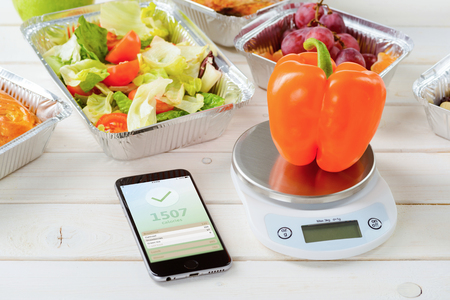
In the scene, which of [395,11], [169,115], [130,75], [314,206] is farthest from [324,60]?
[395,11]

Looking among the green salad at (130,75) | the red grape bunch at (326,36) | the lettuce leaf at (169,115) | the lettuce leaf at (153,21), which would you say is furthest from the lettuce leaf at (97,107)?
the red grape bunch at (326,36)

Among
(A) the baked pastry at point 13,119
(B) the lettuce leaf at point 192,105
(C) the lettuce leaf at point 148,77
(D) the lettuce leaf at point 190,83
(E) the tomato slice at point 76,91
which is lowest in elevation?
(B) the lettuce leaf at point 192,105

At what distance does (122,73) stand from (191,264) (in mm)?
474

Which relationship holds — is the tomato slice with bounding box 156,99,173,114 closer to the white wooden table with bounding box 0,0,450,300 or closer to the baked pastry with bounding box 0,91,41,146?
the white wooden table with bounding box 0,0,450,300

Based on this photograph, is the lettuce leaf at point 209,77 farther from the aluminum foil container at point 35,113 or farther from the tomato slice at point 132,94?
the aluminum foil container at point 35,113

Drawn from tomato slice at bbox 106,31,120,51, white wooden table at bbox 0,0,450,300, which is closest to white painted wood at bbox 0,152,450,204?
white wooden table at bbox 0,0,450,300

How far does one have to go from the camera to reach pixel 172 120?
32.4 inches

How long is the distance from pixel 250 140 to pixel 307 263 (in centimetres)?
26

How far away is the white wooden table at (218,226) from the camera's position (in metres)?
0.64

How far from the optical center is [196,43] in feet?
3.64

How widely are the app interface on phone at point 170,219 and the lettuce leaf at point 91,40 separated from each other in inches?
15.4

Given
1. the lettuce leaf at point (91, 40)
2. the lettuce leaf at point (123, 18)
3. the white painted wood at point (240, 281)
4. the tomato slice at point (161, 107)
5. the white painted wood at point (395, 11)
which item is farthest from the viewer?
the white painted wood at point (395, 11)

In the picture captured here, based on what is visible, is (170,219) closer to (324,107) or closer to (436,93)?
(324,107)

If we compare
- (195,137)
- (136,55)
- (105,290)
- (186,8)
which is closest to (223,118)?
(195,137)
